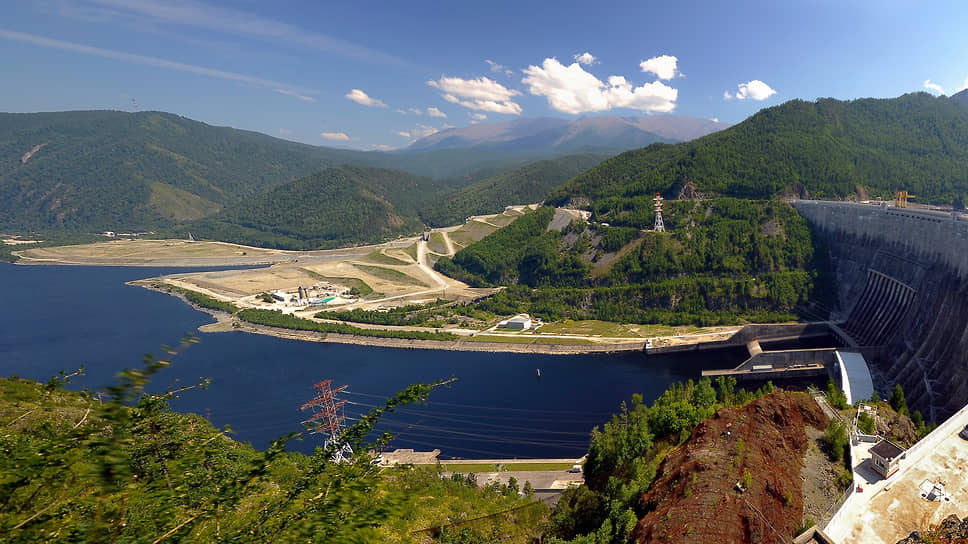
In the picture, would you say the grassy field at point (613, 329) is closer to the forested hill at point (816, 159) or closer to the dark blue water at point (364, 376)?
the dark blue water at point (364, 376)

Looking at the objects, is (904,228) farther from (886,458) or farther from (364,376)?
(364,376)

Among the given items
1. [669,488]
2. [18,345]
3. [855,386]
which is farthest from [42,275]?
[855,386]

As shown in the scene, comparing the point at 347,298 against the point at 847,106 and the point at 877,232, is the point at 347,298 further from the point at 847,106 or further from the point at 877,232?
the point at 847,106

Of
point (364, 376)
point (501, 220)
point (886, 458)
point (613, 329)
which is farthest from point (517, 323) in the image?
point (501, 220)

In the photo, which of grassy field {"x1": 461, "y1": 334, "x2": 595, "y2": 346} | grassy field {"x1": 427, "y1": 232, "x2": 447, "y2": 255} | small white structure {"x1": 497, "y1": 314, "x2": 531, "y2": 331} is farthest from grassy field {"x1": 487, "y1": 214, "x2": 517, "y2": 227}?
grassy field {"x1": 461, "y1": 334, "x2": 595, "y2": 346}

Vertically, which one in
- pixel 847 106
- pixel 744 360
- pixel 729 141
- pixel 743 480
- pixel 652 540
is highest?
pixel 847 106

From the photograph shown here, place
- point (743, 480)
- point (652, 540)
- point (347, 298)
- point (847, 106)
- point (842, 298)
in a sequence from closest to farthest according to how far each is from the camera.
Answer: point (652, 540)
point (743, 480)
point (842, 298)
point (347, 298)
point (847, 106)

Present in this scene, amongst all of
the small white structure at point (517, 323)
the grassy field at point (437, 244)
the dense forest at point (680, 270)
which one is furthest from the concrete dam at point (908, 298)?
the grassy field at point (437, 244)
